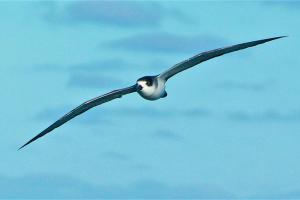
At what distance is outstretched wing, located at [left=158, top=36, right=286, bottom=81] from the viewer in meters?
42.6

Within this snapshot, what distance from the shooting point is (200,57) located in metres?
43.3

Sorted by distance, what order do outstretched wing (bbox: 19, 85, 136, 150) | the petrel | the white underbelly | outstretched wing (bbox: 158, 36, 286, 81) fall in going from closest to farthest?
outstretched wing (bbox: 158, 36, 286, 81) → the petrel → the white underbelly → outstretched wing (bbox: 19, 85, 136, 150)

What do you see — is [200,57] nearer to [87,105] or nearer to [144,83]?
[144,83]

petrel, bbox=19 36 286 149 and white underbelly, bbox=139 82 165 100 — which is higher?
petrel, bbox=19 36 286 149

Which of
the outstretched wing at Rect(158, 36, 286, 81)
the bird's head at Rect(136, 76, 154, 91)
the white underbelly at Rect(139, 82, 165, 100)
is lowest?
the white underbelly at Rect(139, 82, 165, 100)

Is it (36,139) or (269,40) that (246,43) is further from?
(36,139)

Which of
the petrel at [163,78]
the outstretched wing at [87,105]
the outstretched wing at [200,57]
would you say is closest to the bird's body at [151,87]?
the petrel at [163,78]

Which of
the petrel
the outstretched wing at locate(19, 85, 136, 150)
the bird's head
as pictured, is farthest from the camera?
the outstretched wing at locate(19, 85, 136, 150)

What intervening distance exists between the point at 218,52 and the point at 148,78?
316cm

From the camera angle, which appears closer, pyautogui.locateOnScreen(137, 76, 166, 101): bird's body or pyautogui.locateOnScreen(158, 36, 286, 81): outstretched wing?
pyautogui.locateOnScreen(158, 36, 286, 81): outstretched wing

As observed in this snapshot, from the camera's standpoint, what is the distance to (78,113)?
46531mm

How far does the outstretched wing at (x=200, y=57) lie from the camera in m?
42.6

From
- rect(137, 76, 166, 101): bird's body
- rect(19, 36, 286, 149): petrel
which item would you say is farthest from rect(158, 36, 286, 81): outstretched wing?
rect(137, 76, 166, 101): bird's body

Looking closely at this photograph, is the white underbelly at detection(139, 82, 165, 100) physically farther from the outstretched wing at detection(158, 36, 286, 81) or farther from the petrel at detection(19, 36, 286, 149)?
the outstretched wing at detection(158, 36, 286, 81)
